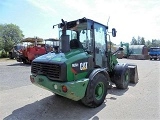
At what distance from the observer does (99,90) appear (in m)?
→ 4.73

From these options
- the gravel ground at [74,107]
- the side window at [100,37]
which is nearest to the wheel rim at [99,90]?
the gravel ground at [74,107]

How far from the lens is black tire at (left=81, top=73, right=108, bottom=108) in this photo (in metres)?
4.29

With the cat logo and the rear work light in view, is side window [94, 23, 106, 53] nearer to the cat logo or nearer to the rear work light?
the cat logo

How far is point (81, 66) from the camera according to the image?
A: 14.1 ft

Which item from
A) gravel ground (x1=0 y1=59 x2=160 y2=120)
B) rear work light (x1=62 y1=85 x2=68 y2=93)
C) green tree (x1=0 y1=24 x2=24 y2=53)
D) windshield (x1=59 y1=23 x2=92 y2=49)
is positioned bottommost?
gravel ground (x1=0 y1=59 x2=160 y2=120)

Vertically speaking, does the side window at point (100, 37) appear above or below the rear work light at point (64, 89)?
above

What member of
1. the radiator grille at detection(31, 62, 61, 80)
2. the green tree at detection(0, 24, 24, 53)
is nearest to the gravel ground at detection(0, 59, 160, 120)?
the radiator grille at detection(31, 62, 61, 80)

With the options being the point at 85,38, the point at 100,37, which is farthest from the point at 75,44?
the point at 100,37

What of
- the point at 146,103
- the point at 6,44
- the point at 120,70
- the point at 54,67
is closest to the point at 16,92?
the point at 54,67

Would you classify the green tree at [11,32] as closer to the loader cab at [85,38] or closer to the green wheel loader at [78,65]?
the loader cab at [85,38]

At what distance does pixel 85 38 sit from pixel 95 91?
1618 mm

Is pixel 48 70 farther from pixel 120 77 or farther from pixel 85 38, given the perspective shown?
pixel 120 77

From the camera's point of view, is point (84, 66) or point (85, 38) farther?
point (85, 38)

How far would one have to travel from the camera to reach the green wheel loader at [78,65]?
393 cm
